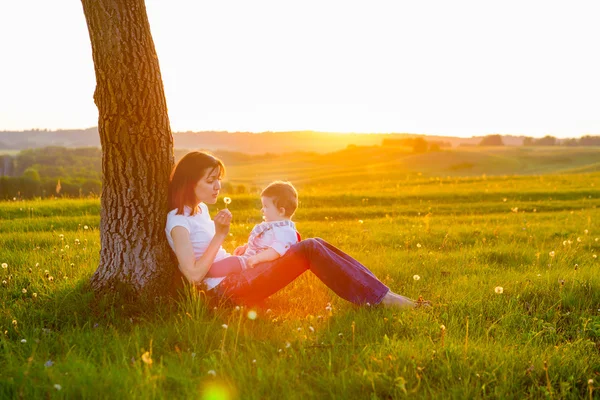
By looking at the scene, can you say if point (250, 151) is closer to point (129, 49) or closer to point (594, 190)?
point (594, 190)

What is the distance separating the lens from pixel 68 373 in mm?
3682

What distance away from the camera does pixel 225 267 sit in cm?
551

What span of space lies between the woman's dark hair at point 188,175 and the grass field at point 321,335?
1048mm

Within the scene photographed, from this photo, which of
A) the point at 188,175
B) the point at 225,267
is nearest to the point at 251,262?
the point at 225,267

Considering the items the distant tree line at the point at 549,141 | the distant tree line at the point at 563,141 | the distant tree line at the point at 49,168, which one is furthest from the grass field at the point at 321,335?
the distant tree line at the point at 549,141

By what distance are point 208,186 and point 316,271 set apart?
1.49 meters

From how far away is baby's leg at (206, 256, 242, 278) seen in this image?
5492mm

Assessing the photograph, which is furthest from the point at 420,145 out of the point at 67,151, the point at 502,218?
the point at 502,218

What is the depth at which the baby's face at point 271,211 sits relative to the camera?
5.59 m

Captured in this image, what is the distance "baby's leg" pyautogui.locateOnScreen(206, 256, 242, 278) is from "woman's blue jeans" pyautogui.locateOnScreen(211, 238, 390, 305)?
0.12m

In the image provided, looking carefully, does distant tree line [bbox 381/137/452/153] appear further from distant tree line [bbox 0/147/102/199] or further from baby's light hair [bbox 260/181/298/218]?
baby's light hair [bbox 260/181/298/218]

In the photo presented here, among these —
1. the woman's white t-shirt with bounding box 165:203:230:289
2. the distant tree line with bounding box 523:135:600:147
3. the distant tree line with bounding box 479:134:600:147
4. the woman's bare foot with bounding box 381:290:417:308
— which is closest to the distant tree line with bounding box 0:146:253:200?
the woman's white t-shirt with bounding box 165:203:230:289

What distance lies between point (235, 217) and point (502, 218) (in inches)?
279

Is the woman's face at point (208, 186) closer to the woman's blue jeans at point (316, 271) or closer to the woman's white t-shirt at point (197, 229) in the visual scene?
the woman's white t-shirt at point (197, 229)
